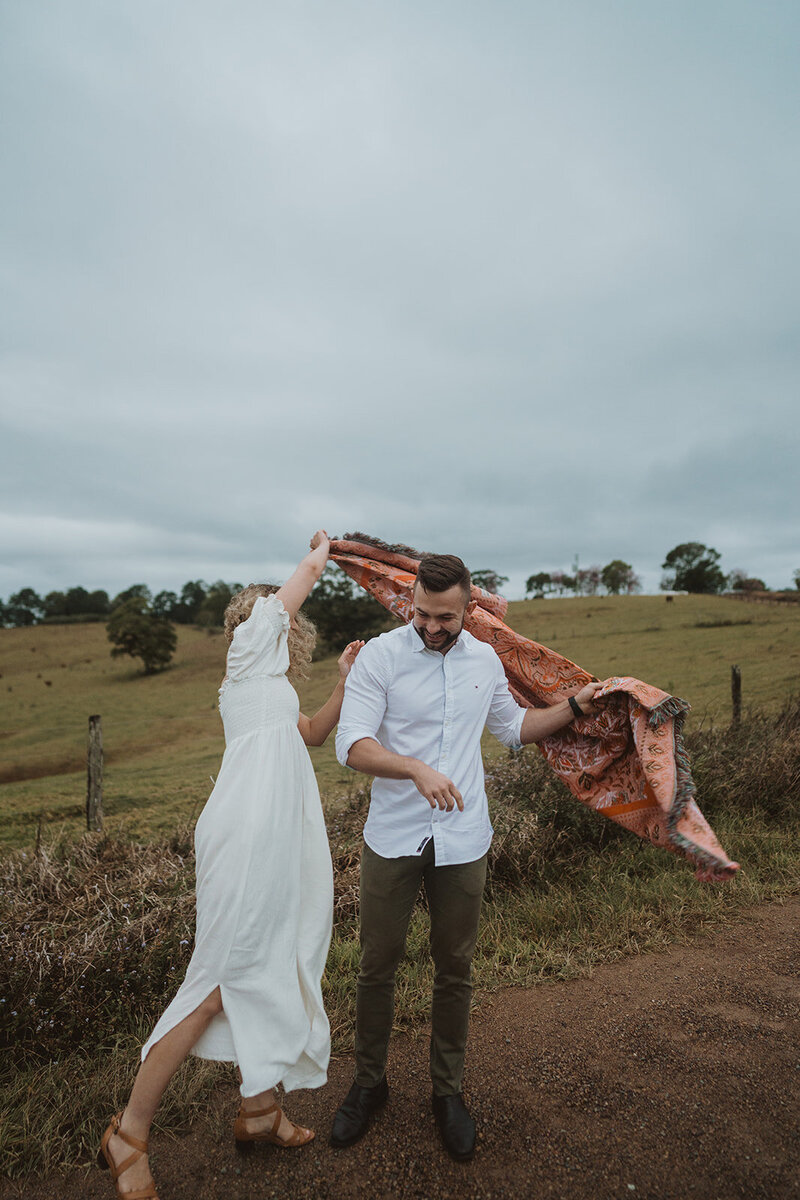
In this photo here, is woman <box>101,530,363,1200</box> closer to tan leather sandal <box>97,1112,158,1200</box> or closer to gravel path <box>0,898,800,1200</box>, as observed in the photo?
tan leather sandal <box>97,1112,158,1200</box>

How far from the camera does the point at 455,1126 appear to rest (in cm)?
324

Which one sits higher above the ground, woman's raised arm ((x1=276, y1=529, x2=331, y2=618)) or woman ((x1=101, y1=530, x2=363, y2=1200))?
woman's raised arm ((x1=276, y1=529, x2=331, y2=618))

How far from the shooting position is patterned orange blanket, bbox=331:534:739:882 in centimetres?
338

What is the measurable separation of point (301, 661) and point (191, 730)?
103 ft

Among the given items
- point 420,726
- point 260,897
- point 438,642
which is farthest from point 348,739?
point 260,897

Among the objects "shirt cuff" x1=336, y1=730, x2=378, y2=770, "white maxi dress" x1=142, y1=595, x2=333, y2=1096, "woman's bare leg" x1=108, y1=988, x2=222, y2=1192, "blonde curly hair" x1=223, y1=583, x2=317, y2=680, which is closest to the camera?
"woman's bare leg" x1=108, y1=988, x2=222, y2=1192

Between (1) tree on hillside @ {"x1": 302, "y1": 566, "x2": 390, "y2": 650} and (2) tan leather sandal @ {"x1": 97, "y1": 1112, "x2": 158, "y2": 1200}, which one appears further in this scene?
(1) tree on hillside @ {"x1": 302, "y1": 566, "x2": 390, "y2": 650}

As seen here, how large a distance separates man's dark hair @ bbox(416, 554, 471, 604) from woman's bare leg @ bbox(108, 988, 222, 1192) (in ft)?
6.85

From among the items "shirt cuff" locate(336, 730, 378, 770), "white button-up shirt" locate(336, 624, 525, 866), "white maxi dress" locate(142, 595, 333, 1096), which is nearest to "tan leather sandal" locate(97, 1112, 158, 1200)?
"white maxi dress" locate(142, 595, 333, 1096)

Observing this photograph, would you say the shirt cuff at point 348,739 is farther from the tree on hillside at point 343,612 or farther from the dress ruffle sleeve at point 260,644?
the tree on hillside at point 343,612

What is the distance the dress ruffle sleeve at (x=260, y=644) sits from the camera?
310 centimetres

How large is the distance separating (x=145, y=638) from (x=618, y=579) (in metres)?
90.0

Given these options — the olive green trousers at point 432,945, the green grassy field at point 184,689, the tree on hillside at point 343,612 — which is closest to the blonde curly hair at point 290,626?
the olive green trousers at point 432,945

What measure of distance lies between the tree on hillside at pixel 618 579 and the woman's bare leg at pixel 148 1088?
12737 cm
